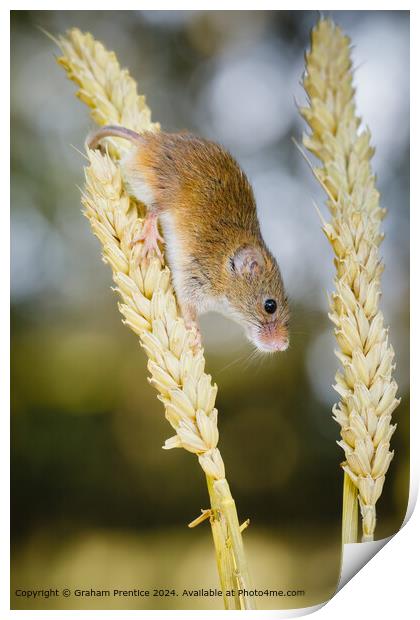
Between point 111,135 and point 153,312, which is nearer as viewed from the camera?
point 153,312

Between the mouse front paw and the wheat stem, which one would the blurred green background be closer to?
the wheat stem

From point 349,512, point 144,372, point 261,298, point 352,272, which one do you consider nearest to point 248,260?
point 261,298

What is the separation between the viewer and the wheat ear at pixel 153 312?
104 centimetres

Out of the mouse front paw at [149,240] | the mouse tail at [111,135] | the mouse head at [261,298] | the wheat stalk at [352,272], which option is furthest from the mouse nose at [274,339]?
the mouse tail at [111,135]

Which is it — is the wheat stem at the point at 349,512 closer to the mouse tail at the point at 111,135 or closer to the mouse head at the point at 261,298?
the mouse head at the point at 261,298

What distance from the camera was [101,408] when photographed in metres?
1.23

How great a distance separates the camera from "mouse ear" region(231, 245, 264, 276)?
1.25m

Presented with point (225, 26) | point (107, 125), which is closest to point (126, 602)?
point (107, 125)

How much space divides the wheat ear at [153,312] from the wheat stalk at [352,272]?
282 millimetres

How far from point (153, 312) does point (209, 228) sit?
0.28 m

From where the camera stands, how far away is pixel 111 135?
1226 mm

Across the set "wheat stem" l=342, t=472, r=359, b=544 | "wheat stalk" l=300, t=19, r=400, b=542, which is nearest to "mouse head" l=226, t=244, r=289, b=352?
"wheat stalk" l=300, t=19, r=400, b=542

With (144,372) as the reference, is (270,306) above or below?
above

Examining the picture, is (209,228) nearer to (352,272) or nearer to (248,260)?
(248,260)
